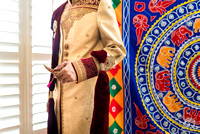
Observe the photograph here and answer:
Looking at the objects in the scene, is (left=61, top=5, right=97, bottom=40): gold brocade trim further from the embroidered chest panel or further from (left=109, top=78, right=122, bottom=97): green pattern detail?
(left=109, top=78, right=122, bottom=97): green pattern detail

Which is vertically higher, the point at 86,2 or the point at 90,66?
the point at 86,2

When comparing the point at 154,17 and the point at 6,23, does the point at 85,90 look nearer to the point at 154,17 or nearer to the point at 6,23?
the point at 6,23

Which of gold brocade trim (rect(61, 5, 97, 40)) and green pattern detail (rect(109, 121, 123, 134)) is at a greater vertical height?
gold brocade trim (rect(61, 5, 97, 40))

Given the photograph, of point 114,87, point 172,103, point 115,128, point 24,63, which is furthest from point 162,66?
point 24,63

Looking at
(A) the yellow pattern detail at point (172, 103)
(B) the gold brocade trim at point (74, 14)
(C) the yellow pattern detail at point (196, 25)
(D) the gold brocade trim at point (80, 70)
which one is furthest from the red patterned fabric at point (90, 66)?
(C) the yellow pattern detail at point (196, 25)

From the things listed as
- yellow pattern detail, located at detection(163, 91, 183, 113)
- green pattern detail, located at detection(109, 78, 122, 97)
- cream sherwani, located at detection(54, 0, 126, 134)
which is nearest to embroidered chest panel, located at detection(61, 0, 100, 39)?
cream sherwani, located at detection(54, 0, 126, 134)

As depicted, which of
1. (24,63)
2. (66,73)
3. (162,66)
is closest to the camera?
(66,73)

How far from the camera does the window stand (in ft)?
3.15

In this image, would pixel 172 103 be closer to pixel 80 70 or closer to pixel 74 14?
pixel 80 70

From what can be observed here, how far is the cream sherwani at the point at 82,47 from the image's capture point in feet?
2.59

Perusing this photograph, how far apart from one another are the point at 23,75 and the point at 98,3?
0.66 meters

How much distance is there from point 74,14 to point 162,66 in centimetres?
72

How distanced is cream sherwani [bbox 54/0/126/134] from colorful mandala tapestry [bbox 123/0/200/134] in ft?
1.45

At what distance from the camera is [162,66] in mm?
1146
